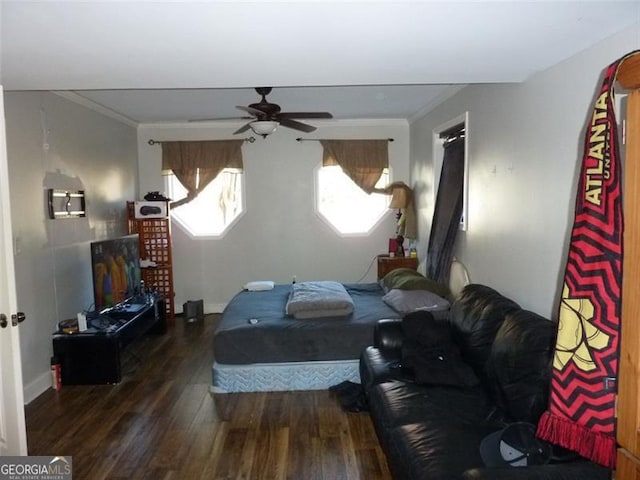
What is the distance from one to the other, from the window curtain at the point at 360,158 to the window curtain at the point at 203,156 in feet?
3.82

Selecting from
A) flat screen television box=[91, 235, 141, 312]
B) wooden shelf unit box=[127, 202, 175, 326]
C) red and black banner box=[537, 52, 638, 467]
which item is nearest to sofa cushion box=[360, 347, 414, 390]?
red and black banner box=[537, 52, 638, 467]

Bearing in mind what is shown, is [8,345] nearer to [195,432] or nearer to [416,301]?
[195,432]

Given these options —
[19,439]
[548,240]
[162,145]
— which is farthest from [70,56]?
[162,145]

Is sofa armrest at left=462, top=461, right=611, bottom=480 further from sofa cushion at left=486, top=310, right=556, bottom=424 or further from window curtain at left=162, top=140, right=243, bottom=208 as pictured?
window curtain at left=162, top=140, right=243, bottom=208

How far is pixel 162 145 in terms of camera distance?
568cm

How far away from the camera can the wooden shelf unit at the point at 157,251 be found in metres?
5.48

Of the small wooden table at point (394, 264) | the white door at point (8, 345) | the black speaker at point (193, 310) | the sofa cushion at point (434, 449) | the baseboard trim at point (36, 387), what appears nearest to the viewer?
the sofa cushion at point (434, 449)

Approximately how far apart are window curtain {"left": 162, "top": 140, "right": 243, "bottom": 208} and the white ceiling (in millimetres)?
2942

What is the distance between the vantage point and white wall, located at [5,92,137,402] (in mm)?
3375

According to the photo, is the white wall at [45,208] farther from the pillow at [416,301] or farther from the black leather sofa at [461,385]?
the pillow at [416,301]

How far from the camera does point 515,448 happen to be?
183cm

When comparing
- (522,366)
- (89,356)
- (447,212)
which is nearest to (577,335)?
(522,366)

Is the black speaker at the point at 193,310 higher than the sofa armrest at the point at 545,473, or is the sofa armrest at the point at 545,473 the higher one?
the sofa armrest at the point at 545,473

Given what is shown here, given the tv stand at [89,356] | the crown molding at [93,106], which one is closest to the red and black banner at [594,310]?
the tv stand at [89,356]
